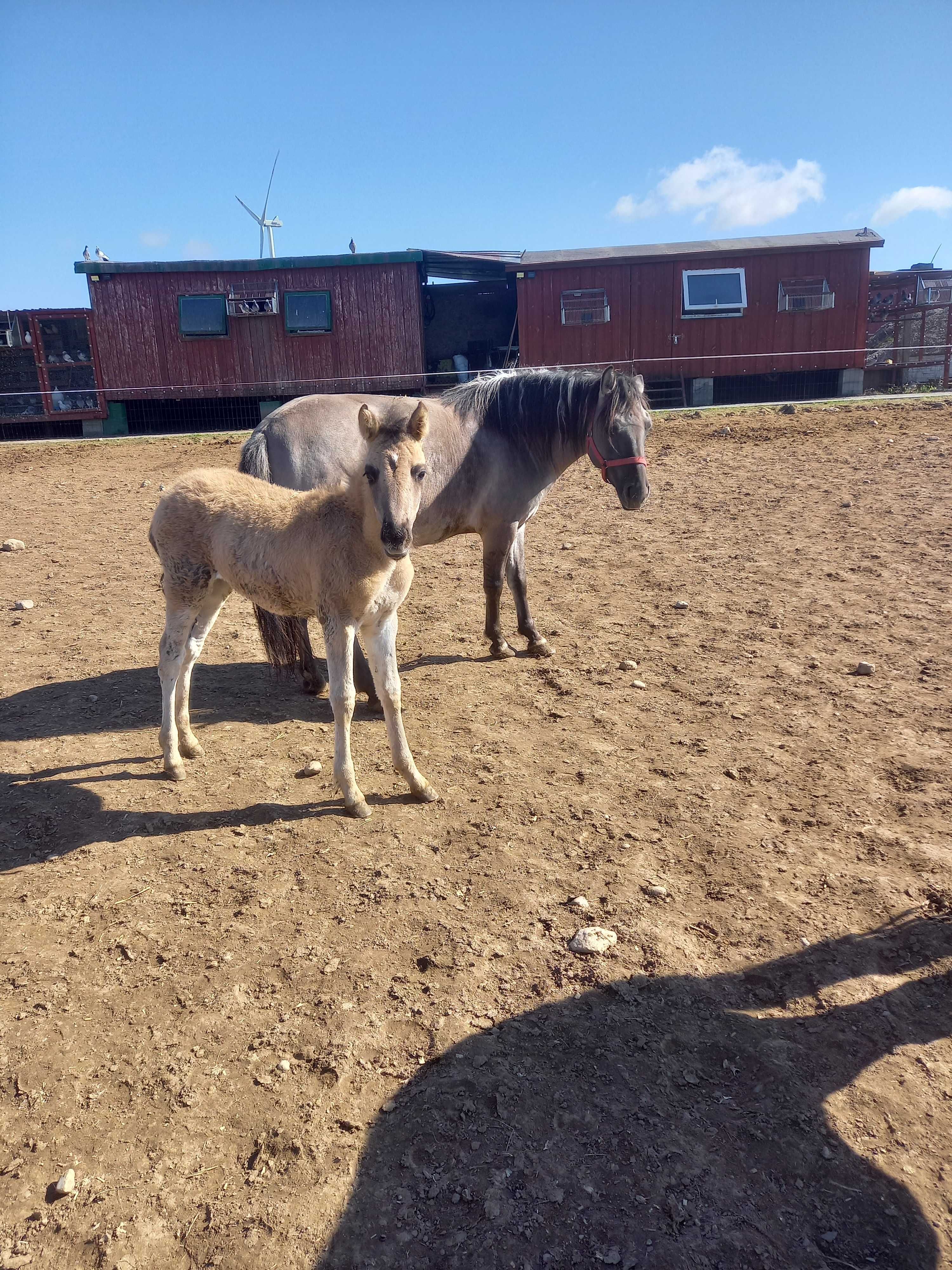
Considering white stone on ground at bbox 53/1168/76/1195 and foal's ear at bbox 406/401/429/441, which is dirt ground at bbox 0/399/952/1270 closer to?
white stone on ground at bbox 53/1168/76/1195

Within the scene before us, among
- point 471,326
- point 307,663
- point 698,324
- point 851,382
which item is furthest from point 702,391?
point 307,663

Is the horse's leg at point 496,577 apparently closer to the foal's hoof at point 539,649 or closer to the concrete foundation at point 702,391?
the foal's hoof at point 539,649

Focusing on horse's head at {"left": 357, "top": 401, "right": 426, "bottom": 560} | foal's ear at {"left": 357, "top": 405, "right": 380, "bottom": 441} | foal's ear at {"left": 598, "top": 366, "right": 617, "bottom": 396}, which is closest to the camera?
horse's head at {"left": 357, "top": 401, "right": 426, "bottom": 560}

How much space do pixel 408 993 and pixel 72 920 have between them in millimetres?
1515

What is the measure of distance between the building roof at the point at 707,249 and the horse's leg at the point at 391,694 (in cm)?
1779

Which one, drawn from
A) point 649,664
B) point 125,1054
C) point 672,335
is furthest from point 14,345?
point 125,1054

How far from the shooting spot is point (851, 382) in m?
20.1

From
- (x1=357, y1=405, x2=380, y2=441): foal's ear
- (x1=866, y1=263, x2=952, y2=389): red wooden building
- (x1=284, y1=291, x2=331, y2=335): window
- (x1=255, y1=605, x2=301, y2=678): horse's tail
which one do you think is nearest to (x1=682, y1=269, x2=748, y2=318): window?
(x1=866, y1=263, x2=952, y2=389): red wooden building

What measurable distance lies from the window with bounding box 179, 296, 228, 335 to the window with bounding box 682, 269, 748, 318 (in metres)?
11.8

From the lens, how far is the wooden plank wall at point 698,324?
19656 mm

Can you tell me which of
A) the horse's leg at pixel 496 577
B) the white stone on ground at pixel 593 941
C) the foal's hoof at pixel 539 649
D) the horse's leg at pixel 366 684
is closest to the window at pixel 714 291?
the horse's leg at pixel 496 577

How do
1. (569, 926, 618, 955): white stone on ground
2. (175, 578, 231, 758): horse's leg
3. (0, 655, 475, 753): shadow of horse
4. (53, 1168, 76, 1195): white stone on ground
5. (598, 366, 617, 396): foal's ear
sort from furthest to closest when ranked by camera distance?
1. (598, 366, 617, 396): foal's ear
2. (0, 655, 475, 753): shadow of horse
3. (175, 578, 231, 758): horse's leg
4. (569, 926, 618, 955): white stone on ground
5. (53, 1168, 76, 1195): white stone on ground

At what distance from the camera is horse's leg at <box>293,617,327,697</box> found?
217 inches

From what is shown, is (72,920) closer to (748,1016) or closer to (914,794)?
(748,1016)
